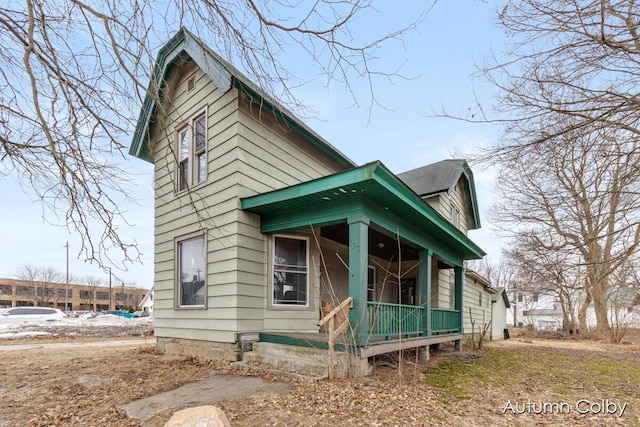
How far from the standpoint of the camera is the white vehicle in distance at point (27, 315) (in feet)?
62.0

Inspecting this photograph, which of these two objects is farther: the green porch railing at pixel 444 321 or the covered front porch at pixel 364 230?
the green porch railing at pixel 444 321

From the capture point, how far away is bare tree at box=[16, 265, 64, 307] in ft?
186

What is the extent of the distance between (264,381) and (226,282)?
1995mm

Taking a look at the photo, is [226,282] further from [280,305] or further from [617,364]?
[617,364]

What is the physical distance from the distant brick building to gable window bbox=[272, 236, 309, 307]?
180 ft

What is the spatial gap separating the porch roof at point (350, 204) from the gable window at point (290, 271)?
0.67 metres

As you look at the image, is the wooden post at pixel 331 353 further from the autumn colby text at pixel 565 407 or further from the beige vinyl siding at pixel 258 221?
the autumn colby text at pixel 565 407

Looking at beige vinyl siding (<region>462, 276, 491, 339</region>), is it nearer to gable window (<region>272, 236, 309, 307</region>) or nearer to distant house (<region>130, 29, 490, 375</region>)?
distant house (<region>130, 29, 490, 375</region>)

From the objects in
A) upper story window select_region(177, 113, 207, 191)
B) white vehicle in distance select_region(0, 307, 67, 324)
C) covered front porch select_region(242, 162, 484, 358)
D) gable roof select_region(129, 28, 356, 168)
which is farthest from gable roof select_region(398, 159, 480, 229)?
white vehicle in distance select_region(0, 307, 67, 324)

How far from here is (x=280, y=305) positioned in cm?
706

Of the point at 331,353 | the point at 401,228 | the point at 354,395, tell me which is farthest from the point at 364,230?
the point at 354,395

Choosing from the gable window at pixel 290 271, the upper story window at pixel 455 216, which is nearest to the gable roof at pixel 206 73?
the gable window at pixel 290 271

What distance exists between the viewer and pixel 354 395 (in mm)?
4352

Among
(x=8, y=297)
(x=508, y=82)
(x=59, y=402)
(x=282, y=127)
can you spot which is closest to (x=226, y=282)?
(x=59, y=402)
